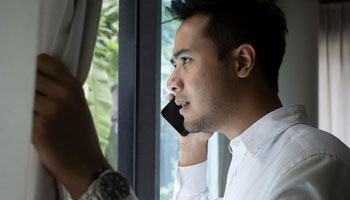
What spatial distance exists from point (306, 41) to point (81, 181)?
3.01 m

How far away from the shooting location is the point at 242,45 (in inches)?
47.7

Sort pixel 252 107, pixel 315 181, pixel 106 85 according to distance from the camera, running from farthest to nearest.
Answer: pixel 106 85, pixel 252 107, pixel 315 181

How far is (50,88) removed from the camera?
570mm

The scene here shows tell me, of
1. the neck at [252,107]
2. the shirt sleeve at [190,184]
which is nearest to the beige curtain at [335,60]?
the shirt sleeve at [190,184]

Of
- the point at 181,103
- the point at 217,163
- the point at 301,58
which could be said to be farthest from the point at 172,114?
the point at 301,58

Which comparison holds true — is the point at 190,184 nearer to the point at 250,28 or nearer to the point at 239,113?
the point at 239,113

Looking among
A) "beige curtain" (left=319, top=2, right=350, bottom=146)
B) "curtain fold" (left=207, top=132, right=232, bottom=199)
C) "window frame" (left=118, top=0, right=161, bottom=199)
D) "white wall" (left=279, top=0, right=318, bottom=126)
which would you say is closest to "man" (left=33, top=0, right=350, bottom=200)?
"window frame" (left=118, top=0, right=161, bottom=199)

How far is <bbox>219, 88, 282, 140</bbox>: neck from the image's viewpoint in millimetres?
1188

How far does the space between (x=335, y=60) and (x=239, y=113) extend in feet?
8.71

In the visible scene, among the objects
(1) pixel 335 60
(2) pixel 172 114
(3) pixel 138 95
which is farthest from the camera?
(1) pixel 335 60

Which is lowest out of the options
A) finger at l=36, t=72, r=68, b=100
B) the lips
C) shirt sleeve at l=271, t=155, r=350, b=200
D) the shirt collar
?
shirt sleeve at l=271, t=155, r=350, b=200

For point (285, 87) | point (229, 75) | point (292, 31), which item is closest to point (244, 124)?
point (229, 75)

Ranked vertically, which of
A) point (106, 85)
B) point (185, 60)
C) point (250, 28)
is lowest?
point (106, 85)

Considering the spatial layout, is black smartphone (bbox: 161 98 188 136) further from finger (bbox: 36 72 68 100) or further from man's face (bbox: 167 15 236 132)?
finger (bbox: 36 72 68 100)
